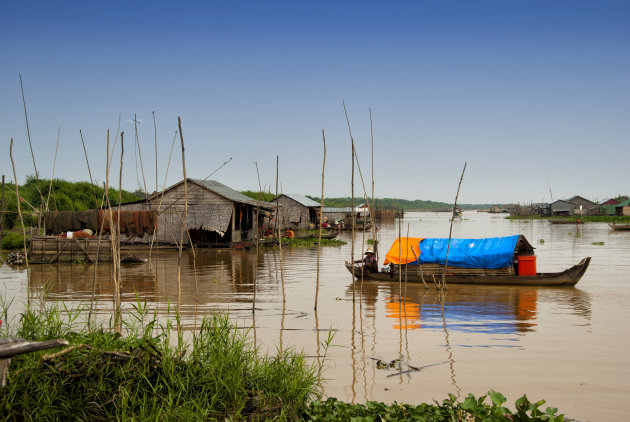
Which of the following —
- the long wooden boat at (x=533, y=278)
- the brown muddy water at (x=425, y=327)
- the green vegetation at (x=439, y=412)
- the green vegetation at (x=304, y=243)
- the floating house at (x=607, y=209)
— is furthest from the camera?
the floating house at (x=607, y=209)

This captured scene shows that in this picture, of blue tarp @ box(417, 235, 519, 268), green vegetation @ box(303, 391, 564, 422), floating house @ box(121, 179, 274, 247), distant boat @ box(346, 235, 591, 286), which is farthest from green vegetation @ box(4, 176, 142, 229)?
green vegetation @ box(303, 391, 564, 422)

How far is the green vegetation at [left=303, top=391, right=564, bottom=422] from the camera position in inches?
142

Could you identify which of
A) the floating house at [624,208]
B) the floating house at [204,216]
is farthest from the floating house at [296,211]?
the floating house at [624,208]

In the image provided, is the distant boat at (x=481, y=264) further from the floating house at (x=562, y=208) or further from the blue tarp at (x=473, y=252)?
the floating house at (x=562, y=208)

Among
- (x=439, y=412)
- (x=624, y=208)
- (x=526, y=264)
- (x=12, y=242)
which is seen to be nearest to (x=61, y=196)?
(x=12, y=242)

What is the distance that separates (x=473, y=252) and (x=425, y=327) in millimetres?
4898

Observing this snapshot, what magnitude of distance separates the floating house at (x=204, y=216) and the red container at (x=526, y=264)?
11.9 m

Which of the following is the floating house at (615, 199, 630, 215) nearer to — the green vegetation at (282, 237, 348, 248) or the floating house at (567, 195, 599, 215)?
the floating house at (567, 195, 599, 215)

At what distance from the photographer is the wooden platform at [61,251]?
17594 millimetres

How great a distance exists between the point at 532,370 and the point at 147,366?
469cm

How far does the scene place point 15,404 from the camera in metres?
3.40

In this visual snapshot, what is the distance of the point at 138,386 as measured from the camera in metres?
3.62

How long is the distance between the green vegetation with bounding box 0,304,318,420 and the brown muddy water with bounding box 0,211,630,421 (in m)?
0.72

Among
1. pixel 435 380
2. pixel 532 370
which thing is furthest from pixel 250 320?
pixel 532 370
